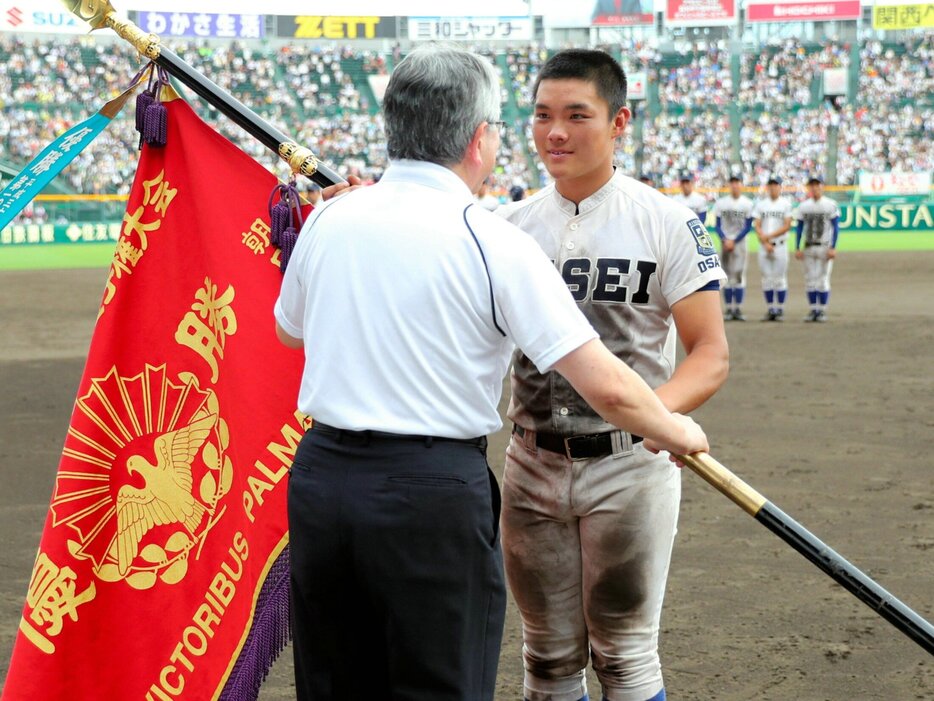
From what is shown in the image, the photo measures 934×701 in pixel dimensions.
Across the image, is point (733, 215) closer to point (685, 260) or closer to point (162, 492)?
point (685, 260)

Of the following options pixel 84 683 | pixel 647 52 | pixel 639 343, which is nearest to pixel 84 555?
pixel 84 683

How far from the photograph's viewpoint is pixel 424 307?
8.10ft

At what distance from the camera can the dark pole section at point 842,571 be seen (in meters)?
2.78

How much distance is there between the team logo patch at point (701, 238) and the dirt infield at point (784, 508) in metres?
2.06

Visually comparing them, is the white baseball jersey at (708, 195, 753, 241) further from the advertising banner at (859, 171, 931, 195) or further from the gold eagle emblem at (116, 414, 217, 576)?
the advertising banner at (859, 171, 931, 195)

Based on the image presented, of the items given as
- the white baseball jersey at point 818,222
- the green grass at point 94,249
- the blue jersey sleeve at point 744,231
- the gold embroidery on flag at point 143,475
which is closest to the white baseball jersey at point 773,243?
the blue jersey sleeve at point 744,231

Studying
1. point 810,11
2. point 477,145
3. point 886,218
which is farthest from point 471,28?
point 477,145

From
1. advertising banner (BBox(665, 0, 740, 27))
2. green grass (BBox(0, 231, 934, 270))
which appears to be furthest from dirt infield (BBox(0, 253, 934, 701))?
advertising banner (BBox(665, 0, 740, 27))

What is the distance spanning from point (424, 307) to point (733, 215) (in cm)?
1649

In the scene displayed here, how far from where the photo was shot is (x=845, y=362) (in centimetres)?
1319

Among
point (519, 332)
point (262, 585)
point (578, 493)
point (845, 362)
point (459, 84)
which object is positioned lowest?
point (845, 362)

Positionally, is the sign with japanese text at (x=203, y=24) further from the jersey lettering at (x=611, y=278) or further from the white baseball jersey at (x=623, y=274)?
the jersey lettering at (x=611, y=278)

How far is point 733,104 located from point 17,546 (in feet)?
138

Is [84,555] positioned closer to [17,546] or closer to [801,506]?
[17,546]
